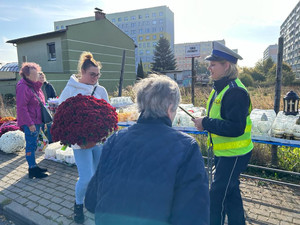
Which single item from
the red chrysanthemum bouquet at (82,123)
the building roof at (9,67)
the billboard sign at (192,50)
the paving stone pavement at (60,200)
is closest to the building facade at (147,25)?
the building roof at (9,67)

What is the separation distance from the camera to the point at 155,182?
3.82 ft

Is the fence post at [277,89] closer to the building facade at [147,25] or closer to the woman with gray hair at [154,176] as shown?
the woman with gray hair at [154,176]

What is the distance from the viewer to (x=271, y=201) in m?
3.35

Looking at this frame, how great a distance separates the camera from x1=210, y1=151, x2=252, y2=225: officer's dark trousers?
2205 millimetres

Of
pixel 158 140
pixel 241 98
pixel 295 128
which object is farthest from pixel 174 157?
pixel 295 128

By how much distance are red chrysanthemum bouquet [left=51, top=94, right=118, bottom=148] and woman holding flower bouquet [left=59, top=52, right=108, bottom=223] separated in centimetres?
13

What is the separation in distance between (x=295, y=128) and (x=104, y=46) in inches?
1055

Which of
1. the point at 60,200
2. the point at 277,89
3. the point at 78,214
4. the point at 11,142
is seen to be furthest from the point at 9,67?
the point at 277,89

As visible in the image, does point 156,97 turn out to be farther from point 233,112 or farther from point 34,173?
point 34,173

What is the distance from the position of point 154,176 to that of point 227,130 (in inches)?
45.6

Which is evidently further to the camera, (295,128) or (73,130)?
(295,128)

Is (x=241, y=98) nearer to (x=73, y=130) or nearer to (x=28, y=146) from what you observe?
(x=73, y=130)

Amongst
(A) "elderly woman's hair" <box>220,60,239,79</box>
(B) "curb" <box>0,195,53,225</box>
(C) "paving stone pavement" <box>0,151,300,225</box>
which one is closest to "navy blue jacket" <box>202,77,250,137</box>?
(A) "elderly woman's hair" <box>220,60,239,79</box>

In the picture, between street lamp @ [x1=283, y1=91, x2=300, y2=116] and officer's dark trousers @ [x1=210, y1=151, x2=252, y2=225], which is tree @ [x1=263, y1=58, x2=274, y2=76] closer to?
street lamp @ [x1=283, y1=91, x2=300, y2=116]
